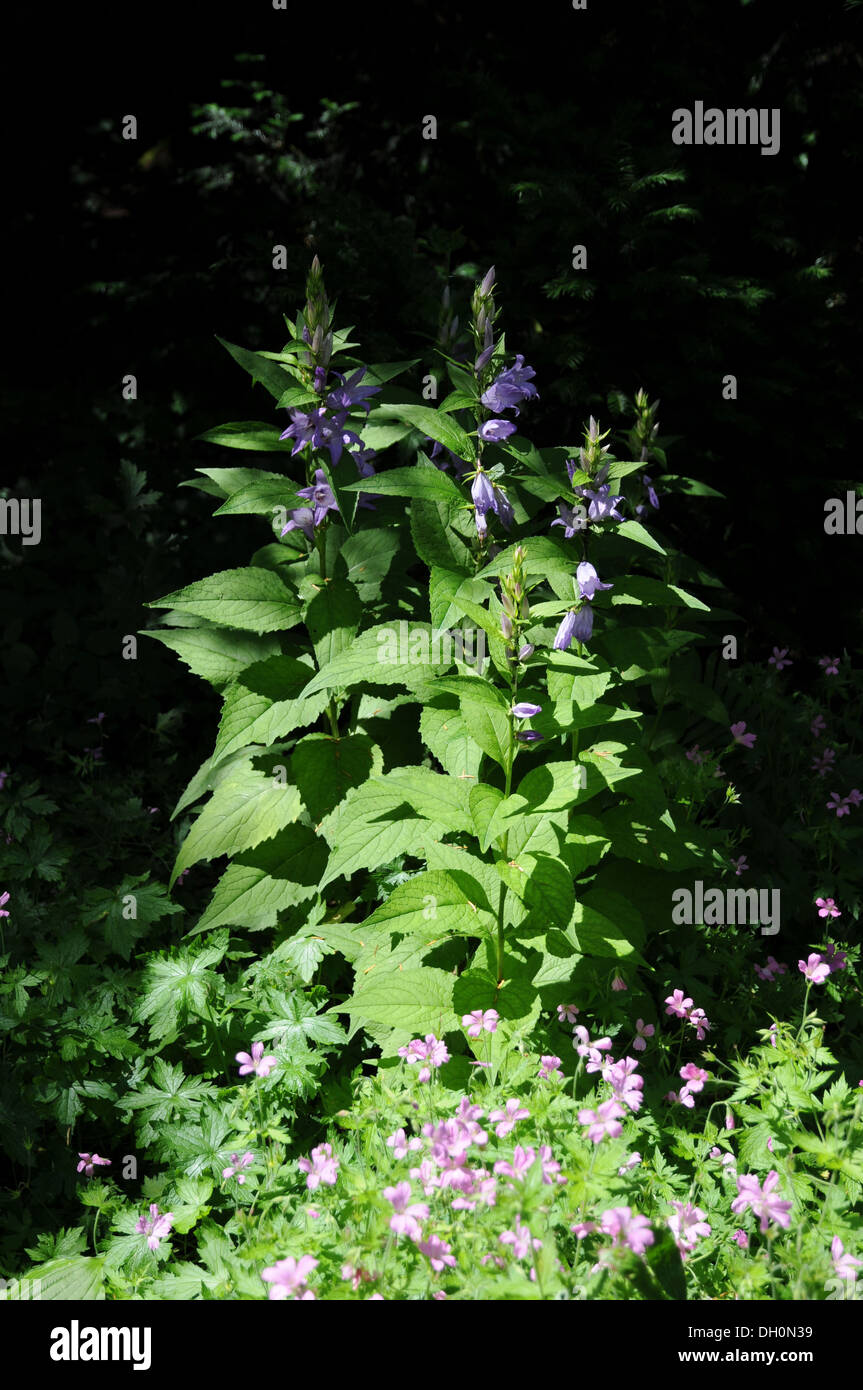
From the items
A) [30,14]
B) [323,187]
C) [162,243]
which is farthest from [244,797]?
Answer: [30,14]

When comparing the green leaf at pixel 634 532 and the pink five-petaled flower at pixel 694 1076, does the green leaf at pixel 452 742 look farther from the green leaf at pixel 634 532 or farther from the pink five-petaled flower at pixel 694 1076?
the pink five-petaled flower at pixel 694 1076

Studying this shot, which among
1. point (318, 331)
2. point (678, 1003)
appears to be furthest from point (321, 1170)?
point (318, 331)

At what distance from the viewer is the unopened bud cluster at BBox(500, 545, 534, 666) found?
2174 mm

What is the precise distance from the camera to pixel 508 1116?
1.87 m

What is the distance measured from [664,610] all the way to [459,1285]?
1.93 meters

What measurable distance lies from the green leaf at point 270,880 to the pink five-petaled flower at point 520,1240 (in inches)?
55.7

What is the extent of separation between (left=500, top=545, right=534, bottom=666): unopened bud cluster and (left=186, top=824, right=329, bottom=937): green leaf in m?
1.00

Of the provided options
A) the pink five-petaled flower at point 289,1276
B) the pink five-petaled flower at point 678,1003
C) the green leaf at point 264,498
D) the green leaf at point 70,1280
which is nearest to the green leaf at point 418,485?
the green leaf at point 264,498

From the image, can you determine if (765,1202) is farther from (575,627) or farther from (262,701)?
(262,701)

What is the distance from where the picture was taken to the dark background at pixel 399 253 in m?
4.34

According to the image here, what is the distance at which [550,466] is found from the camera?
9.31ft

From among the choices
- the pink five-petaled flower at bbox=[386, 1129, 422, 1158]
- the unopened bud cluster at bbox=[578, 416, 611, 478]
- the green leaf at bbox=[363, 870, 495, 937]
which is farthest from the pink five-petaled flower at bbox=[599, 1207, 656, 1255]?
the unopened bud cluster at bbox=[578, 416, 611, 478]

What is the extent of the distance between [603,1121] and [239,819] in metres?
1.43

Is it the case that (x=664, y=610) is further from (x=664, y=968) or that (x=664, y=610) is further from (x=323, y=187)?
(x=323, y=187)
